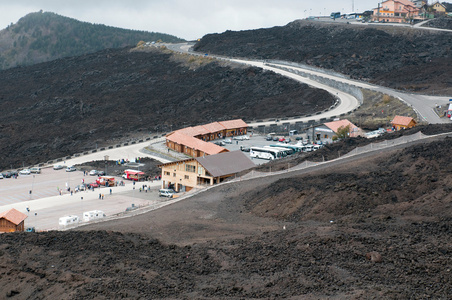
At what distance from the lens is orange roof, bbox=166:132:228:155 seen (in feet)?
187

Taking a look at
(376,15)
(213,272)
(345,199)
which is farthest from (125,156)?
(376,15)

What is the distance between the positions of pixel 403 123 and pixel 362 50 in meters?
56.6

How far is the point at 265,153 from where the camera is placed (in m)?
57.8

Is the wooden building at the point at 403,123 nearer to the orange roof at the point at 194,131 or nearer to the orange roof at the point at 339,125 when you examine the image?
the orange roof at the point at 339,125

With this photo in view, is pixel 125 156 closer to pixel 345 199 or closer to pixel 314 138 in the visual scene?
pixel 314 138

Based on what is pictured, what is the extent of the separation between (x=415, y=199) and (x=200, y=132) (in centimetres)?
3848

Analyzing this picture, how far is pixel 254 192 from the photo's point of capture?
1532 inches

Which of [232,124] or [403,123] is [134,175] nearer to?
[232,124]

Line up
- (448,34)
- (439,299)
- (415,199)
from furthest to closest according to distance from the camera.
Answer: (448,34) < (415,199) < (439,299)

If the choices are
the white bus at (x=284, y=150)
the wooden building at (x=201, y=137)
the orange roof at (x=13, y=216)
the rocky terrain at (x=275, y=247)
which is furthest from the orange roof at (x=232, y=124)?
the orange roof at (x=13, y=216)

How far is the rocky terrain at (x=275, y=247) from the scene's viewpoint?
20.8 m

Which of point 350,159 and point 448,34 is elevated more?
point 448,34

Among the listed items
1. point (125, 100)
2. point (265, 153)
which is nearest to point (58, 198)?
point (265, 153)

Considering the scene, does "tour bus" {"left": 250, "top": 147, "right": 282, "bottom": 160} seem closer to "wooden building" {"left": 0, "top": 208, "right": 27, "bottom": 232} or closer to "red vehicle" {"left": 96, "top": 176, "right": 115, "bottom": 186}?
"red vehicle" {"left": 96, "top": 176, "right": 115, "bottom": 186}
